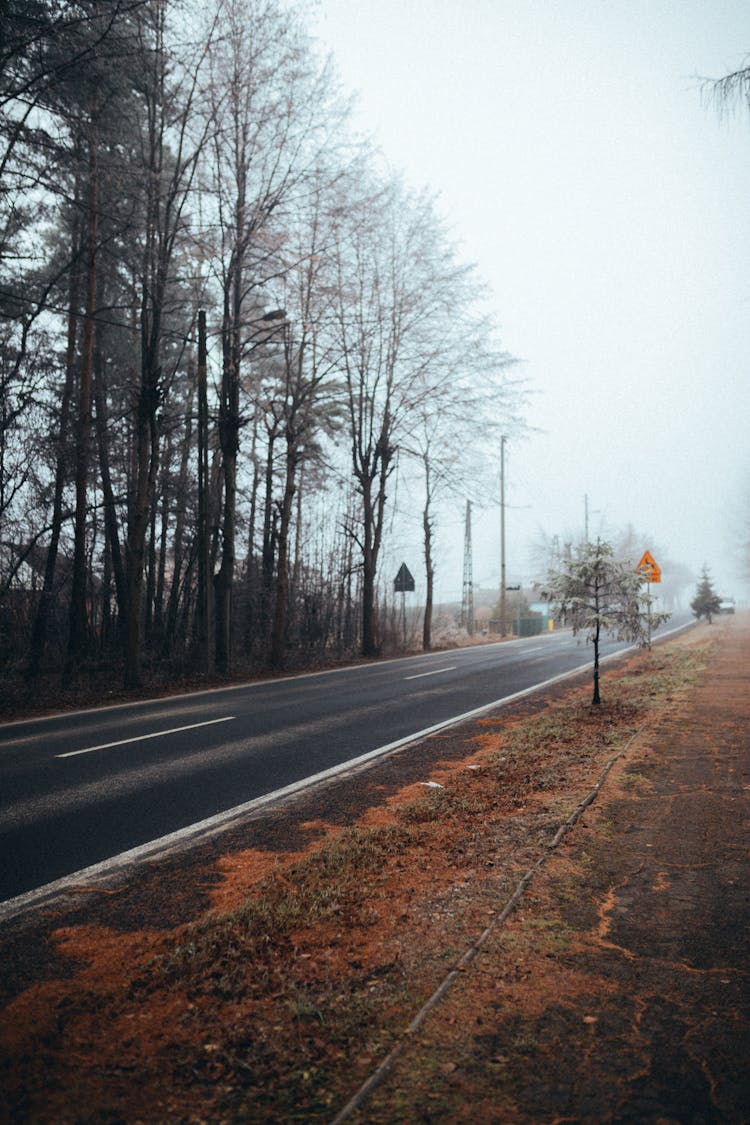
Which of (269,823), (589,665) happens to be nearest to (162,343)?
(589,665)

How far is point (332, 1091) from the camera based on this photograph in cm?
254

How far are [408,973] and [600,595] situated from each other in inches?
338

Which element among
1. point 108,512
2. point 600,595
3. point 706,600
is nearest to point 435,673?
point 600,595

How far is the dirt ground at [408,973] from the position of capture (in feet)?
8.31

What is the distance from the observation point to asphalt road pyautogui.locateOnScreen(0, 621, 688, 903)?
5594 millimetres

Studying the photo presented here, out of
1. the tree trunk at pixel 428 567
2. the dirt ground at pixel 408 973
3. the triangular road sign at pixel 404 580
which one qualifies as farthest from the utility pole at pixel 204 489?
the tree trunk at pixel 428 567

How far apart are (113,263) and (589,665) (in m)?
17.3

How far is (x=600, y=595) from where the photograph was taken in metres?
11.1

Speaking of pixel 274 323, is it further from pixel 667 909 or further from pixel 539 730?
pixel 667 909

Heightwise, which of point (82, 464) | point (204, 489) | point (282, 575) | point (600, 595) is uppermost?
point (82, 464)

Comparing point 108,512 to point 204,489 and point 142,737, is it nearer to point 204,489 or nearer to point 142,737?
point 204,489

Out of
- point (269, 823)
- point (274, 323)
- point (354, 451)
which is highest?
point (274, 323)

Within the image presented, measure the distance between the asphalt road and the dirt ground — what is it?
76 cm

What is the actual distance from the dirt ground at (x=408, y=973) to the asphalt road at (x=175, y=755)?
759 millimetres
